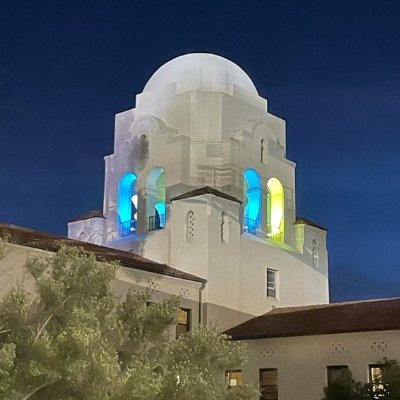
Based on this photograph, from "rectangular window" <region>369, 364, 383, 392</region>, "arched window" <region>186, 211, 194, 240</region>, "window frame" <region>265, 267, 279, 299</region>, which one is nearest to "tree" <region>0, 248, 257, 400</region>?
"rectangular window" <region>369, 364, 383, 392</region>

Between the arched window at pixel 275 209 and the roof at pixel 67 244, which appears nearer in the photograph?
the roof at pixel 67 244

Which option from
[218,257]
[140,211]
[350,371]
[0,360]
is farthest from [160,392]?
[140,211]

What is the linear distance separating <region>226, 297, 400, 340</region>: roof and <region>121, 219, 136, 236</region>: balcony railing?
684 cm

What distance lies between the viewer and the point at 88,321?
14352 millimetres

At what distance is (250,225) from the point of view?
3272 cm

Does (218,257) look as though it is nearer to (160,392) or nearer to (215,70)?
(215,70)

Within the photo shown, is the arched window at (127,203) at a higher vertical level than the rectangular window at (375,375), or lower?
higher

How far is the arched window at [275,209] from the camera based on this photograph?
33500mm

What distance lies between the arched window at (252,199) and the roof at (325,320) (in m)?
4.51

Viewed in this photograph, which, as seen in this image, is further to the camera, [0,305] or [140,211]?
[140,211]

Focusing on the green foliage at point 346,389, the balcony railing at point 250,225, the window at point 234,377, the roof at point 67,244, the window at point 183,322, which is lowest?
the green foliage at point 346,389

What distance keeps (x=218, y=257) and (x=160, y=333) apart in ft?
41.8

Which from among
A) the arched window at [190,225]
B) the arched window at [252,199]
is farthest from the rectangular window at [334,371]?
the arched window at [252,199]

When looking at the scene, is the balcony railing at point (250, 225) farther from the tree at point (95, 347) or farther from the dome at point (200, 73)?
the tree at point (95, 347)
